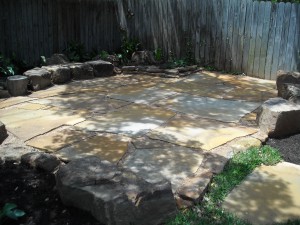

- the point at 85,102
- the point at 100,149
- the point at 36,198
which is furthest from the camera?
the point at 85,102

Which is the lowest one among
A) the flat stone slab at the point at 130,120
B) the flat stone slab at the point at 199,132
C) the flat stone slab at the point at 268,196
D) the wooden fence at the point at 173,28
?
the flat stone slab at the point at 268,196

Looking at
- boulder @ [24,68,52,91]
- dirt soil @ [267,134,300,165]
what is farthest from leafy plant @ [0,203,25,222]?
boulder @ [24,68,52,91]

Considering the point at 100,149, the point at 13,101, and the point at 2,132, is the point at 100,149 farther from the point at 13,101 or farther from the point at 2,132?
the point at 13,101

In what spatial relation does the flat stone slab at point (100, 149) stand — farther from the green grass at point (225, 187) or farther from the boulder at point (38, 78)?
the boulder at point (38, 78)

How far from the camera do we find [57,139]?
4617 millimetres

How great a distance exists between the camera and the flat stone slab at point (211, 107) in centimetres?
560

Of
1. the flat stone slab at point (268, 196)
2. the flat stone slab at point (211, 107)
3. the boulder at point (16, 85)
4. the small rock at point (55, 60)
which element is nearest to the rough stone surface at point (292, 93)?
the flat stone slab at point (211, 107)

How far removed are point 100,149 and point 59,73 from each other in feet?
12.7

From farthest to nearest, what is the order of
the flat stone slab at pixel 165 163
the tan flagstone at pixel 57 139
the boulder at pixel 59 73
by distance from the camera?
the boulder at pixel 59 73 < the tan flagstone at pixel 57 139 < the flat stone slab at pixel 165 163

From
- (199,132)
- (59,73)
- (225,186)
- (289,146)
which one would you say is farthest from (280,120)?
(59,73)

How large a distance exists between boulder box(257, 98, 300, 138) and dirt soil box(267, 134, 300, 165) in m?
0.10

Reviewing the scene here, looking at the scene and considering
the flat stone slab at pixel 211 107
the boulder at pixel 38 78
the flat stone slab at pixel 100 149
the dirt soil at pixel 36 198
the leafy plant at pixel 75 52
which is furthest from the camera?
the leafy plant at pixel 75 52

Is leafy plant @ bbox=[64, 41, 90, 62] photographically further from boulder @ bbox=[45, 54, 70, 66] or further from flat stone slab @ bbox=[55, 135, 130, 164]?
flat stone slab @ bbox=[55, 135, 130, 164]

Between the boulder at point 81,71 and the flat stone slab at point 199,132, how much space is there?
3.54 meters
